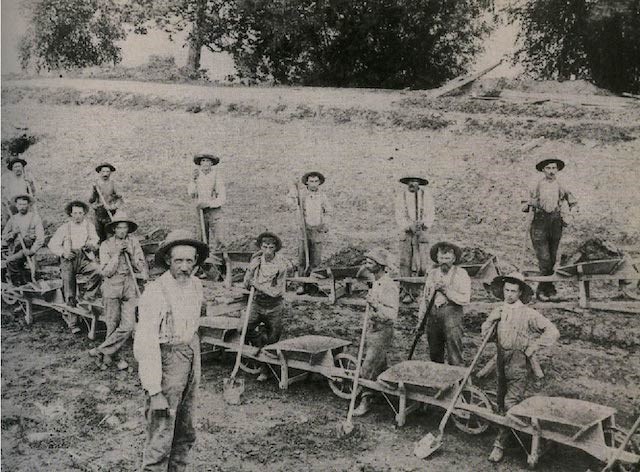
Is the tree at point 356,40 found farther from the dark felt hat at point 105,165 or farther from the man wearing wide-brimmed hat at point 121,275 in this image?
the man wearing wide-brimmed hat at point 121,275

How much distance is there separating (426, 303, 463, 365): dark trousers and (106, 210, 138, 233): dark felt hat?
276 cm

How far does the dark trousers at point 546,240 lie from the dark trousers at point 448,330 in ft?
2.39

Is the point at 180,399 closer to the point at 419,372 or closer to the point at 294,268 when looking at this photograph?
the point at 419,372

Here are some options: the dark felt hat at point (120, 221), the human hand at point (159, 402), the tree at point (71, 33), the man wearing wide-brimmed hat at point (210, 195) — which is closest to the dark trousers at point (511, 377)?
the human hand at point (159, 402)

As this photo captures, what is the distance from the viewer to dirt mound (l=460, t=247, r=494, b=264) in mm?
5754

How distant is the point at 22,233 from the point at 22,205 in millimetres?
299

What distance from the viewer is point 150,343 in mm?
4422

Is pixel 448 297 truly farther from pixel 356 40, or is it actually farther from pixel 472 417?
pixel 356 40

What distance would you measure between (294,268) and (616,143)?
2990mm

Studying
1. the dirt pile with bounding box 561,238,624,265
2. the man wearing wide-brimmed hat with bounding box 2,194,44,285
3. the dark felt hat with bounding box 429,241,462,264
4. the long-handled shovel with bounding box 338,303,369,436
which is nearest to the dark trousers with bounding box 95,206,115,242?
the man wearing wide-brimmed hat with bounding box 2,194,44,285

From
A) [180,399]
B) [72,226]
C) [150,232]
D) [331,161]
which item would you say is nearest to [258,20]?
[331,161]

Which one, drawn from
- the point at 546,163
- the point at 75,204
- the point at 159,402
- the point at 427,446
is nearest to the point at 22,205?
the point at 75,204

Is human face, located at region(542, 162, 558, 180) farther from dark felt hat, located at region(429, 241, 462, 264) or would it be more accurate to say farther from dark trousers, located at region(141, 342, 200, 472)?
dark trousers, located at region(141, 342, 200, 472)

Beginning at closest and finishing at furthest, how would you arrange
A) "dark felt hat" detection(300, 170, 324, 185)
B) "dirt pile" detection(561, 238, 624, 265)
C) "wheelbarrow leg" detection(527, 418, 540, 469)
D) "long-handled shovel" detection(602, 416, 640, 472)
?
"long-handled shovel" detection(602, 416, 640, 472), "wheelbarrow leg" detection(527, 418, 540, 469), "dirt pile" detection(561, 238, 624, 265), "dark felt hat" detection(300, 170, 324, 185)
